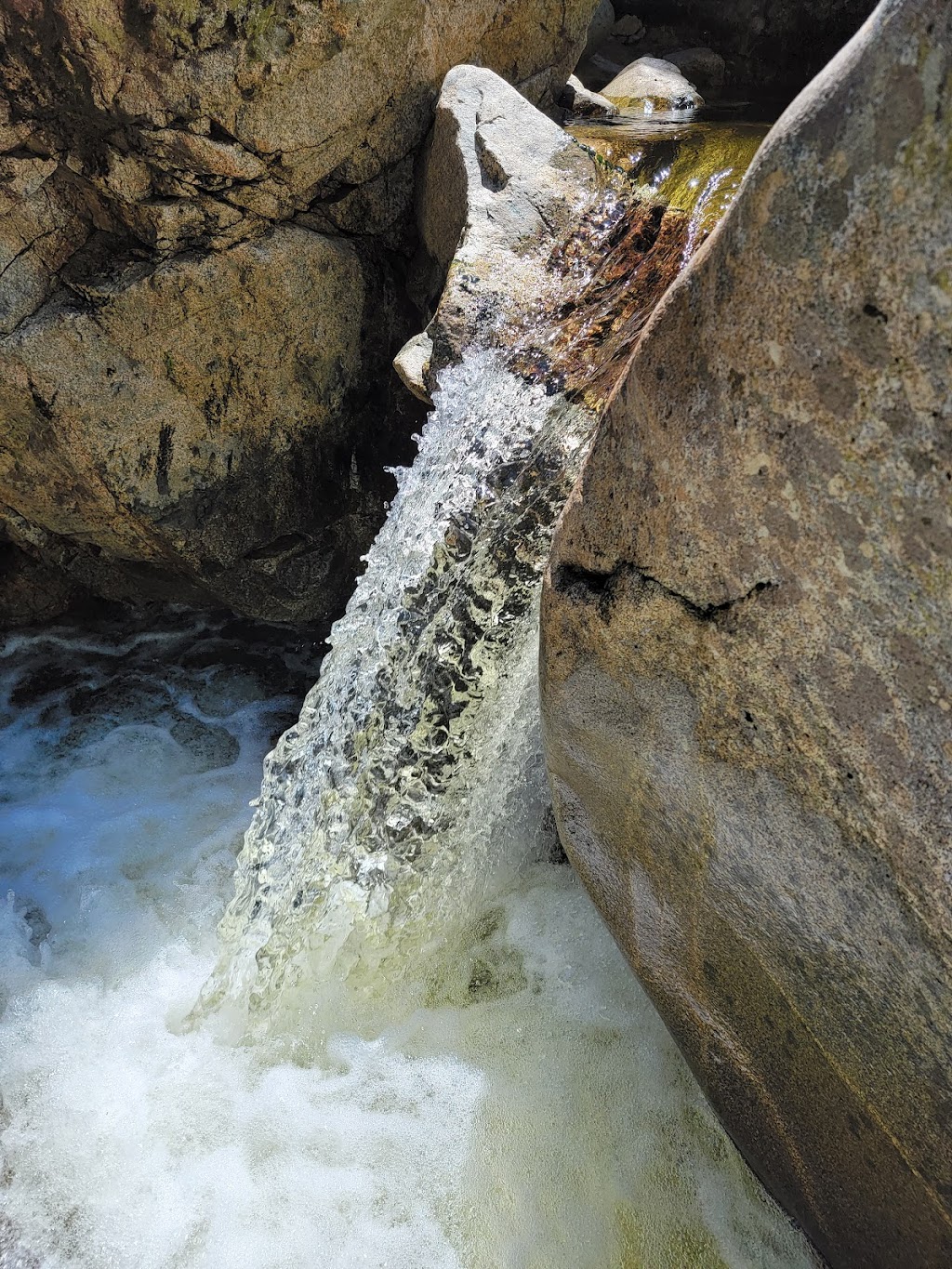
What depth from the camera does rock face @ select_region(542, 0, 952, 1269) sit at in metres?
1.13

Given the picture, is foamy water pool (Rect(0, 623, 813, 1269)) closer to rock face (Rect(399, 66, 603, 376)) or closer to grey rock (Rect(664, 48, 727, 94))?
rock face (Rect(399, 66, 603, 376))

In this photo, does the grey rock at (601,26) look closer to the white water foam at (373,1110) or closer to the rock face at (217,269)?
the rock face at (217,269)

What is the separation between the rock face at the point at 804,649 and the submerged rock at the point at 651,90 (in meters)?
4.26

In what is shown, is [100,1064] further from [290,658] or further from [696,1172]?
[290,658]

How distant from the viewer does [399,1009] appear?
97.0 inches

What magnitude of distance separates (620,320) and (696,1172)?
2149mm

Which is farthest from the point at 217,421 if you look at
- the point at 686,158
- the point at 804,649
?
the point at 804,649

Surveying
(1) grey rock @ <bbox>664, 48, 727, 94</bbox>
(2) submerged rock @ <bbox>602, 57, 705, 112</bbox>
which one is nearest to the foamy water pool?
(2) submerged rock @ <bbox>602, 57, 705, 112</bbox>

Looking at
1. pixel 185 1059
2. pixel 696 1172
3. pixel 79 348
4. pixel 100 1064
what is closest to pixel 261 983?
pixel 185 1059

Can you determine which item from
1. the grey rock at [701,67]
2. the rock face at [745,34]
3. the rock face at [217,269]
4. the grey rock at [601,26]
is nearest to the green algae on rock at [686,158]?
the rock face at [217,269]

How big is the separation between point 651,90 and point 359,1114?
205 inches

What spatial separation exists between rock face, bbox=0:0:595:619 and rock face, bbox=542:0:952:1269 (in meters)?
2.16

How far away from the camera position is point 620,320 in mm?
2723

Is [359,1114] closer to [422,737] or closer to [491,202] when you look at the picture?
[422,737]
